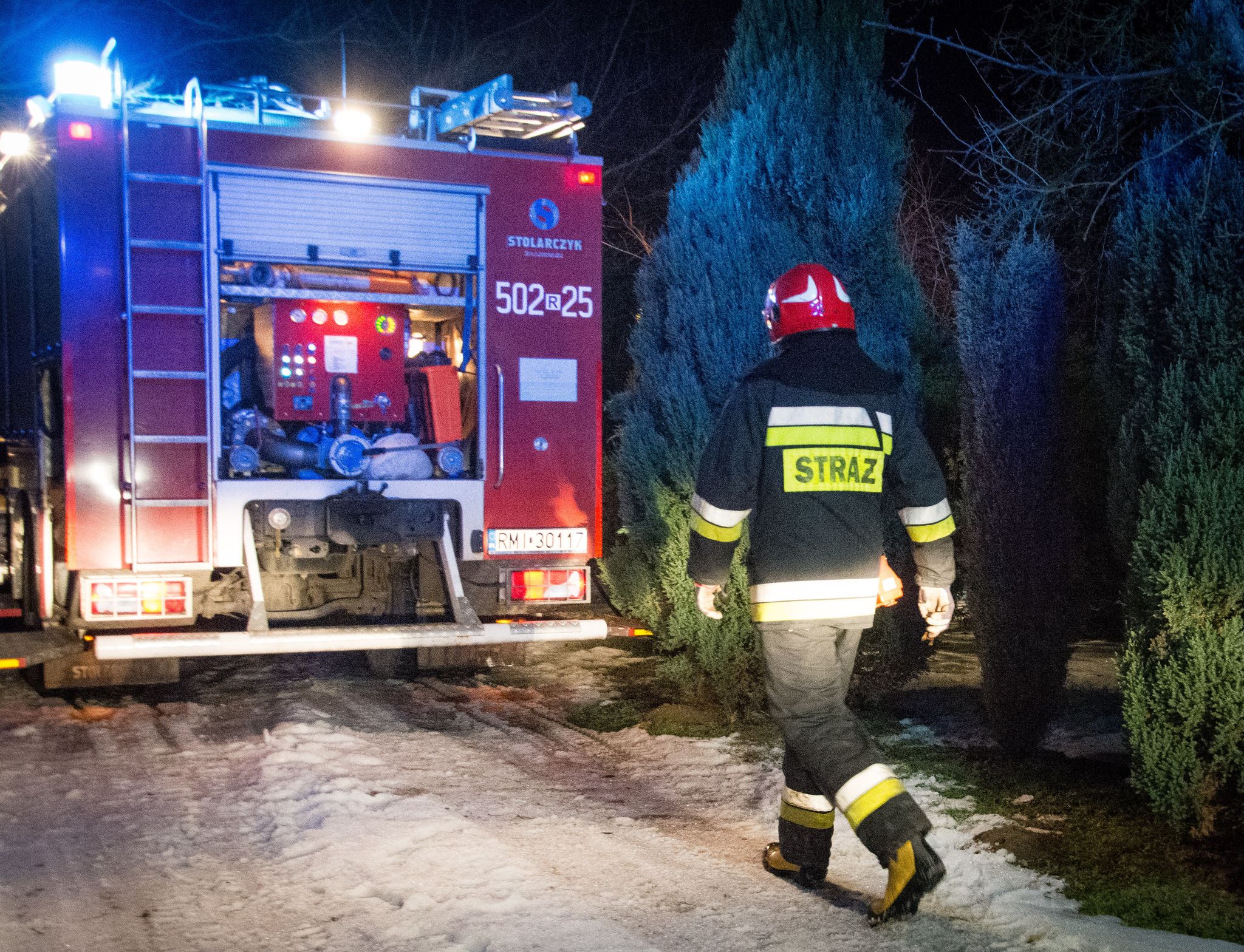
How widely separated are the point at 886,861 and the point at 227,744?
3702mm

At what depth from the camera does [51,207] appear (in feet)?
21.2

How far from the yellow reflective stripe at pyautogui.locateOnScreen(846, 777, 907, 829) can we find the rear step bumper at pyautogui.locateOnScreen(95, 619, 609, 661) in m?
2.98

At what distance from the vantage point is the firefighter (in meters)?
4.08

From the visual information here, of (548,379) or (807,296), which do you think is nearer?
(807,296)

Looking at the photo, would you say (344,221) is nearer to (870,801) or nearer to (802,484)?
(802,484)

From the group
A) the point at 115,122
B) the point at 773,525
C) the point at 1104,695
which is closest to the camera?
the point at 773,525

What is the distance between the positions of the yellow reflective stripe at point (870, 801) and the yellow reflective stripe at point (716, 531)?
91 cm

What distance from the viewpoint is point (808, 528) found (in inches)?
161

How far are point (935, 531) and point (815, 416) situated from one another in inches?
23.5

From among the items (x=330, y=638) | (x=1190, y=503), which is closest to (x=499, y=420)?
(x=330, y=638)

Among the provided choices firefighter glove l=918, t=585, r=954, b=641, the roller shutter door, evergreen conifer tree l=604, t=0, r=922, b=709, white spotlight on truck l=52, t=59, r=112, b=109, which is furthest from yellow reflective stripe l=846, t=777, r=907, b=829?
white spotlight on truck l=52, t=59, r=112, b=109

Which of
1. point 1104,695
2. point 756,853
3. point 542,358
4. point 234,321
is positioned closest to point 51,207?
point 234,321

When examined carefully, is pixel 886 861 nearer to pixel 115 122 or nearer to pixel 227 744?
pixel 227 744

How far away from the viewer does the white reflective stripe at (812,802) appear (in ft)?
13.5
